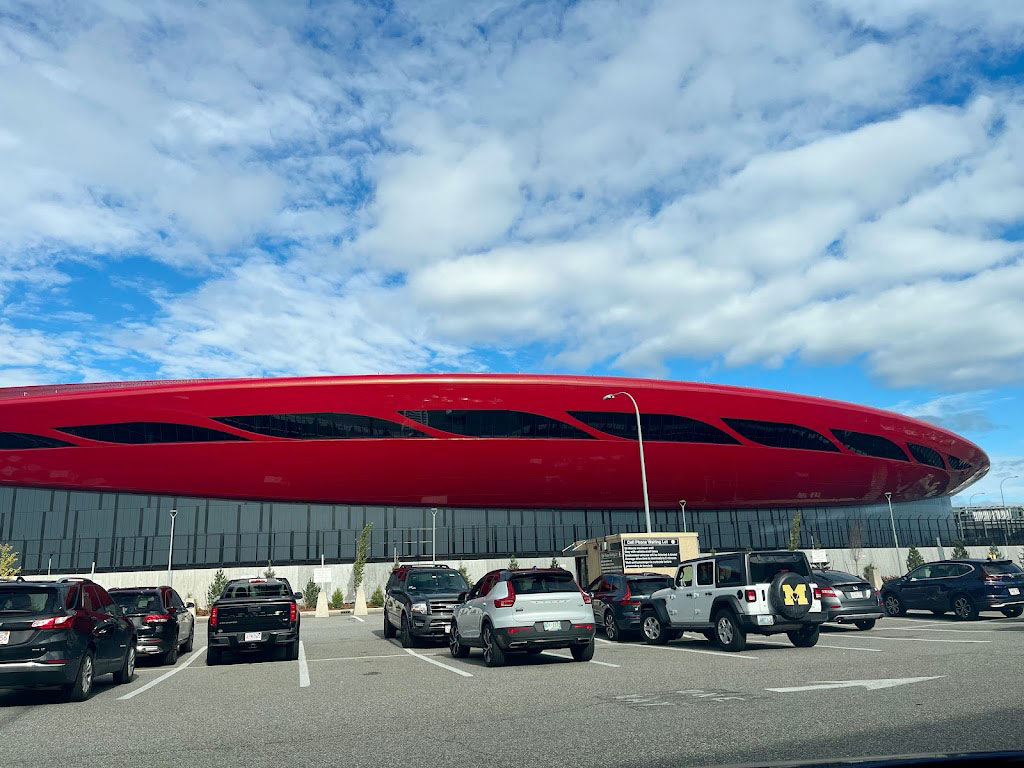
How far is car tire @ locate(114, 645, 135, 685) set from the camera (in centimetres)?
1218

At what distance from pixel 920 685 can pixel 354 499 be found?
42.0 metres

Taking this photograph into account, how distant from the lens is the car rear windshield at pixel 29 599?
10094mm

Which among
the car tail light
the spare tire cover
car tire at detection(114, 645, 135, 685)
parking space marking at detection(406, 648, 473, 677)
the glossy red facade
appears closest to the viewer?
parking space marking at detection(406, 648, 473, 677)

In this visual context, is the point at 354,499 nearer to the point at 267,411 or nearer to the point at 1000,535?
the point at 267,411

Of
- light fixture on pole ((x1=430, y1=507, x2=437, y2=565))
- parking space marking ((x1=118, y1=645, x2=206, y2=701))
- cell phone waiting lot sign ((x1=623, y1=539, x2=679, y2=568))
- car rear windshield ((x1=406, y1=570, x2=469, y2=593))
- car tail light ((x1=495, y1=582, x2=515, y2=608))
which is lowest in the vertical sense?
parking space marking ((x1=118, y1=645, x2=206, y2=701))

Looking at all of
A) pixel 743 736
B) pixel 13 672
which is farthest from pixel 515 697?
pixel 13 672

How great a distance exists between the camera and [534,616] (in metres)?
12.7

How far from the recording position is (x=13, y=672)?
9.43 m

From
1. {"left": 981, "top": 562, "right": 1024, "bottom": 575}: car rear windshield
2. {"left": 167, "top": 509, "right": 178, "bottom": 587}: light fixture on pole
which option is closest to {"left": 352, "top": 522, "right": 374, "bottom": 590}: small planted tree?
{"left": 167, "top": 509, "right": 178, "bottom": 587}: light fixture on pole

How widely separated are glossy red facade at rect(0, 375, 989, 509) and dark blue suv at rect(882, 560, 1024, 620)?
72.6ft

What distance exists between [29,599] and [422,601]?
870cm

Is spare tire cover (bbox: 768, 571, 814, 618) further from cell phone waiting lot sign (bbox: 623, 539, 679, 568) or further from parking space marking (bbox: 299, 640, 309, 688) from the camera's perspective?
cell phone waiting lot sign (bbox: 623, 539, 679, 568)

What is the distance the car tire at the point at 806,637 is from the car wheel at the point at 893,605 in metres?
9.43

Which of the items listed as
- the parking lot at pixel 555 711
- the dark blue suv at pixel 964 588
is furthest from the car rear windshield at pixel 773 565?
the dark blue suv at pixel 964 588
